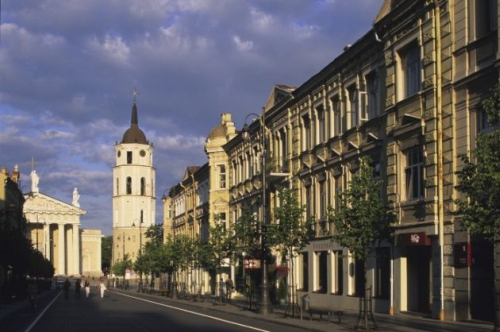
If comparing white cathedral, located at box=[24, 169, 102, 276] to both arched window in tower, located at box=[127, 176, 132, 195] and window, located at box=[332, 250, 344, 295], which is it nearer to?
arched window in tower, located at box=[127, 176, 132, 195]

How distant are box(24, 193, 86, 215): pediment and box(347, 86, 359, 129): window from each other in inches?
5463

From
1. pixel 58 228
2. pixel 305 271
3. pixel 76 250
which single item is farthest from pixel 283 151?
pixel 76 250

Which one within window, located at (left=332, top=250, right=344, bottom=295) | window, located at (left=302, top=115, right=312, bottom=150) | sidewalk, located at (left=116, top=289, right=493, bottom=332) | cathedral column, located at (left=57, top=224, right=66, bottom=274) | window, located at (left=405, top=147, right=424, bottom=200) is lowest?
cathedral column, located at (left=57, top=224, right=66, bottom=274)

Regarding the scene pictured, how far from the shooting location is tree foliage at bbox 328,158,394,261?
86.0ft

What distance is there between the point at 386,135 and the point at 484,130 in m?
7.12

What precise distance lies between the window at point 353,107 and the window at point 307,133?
5.92 m

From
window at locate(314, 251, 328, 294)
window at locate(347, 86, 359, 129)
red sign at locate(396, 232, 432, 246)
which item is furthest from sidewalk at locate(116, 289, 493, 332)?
window at locate(347, 86, 359, 129)

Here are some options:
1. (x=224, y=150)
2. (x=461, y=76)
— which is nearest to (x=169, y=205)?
(x=224, y=150)

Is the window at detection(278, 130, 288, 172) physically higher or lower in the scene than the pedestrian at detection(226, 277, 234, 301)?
higher

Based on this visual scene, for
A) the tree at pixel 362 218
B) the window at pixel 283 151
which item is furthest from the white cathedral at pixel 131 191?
the tree at pixel 362 218

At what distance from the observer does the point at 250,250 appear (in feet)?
145

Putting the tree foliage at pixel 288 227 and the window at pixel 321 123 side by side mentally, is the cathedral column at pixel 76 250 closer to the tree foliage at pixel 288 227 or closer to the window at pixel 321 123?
the window at pixel 321 123

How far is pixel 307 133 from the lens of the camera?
4409 cm

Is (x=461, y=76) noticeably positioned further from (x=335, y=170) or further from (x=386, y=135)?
(x=335, y=170)
